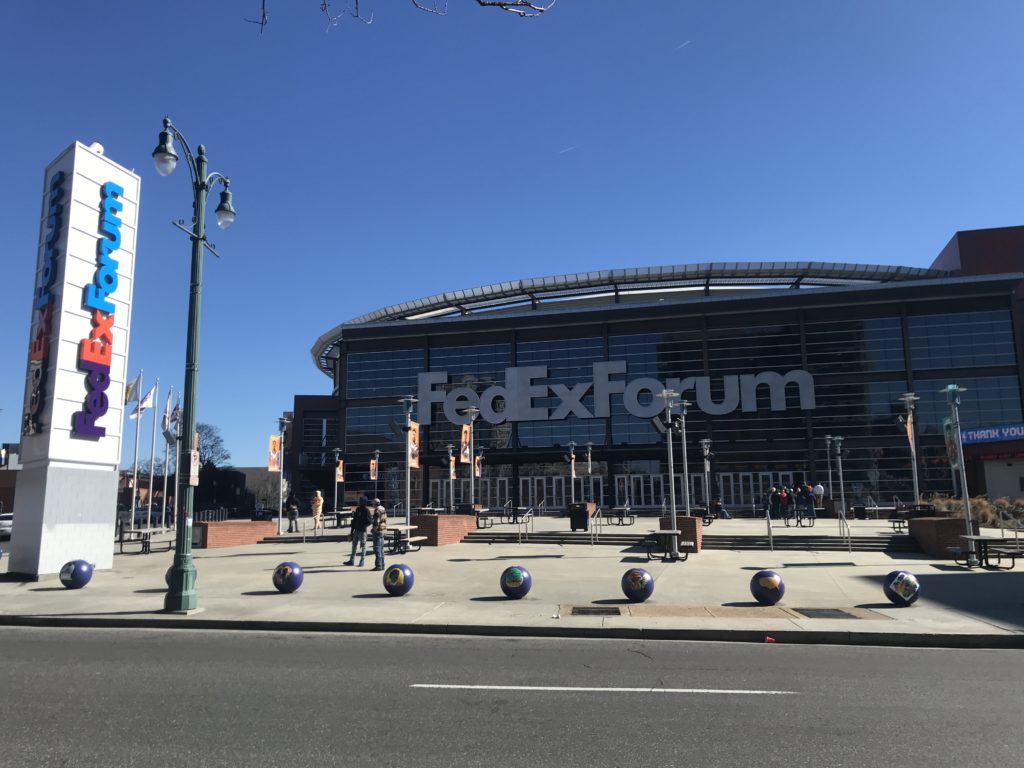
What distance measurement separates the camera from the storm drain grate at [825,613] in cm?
1223

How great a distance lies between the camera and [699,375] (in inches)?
2247

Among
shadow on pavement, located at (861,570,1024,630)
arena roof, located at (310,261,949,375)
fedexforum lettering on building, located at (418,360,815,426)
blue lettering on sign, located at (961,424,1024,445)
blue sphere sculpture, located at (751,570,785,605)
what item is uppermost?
arena roof, located at (310,261,949,375)

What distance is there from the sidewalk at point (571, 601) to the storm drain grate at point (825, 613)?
14 cm

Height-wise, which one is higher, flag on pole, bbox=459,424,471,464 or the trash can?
flag on pole, bbox=459,424,471,464

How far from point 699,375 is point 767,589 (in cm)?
4485

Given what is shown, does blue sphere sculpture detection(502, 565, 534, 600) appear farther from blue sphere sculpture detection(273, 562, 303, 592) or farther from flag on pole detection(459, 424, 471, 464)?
flag on pole detection(459, 424, 471, 464)

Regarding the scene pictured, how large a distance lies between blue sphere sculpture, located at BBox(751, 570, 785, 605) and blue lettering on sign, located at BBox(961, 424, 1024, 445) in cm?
4014

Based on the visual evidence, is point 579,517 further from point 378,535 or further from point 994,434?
point 994,434

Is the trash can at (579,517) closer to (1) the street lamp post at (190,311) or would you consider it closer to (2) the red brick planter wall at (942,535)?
(2) the red brick planter wall at (942,535)

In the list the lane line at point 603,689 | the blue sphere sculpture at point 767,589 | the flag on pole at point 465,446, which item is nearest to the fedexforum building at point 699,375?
the flag on pole at point 465,446

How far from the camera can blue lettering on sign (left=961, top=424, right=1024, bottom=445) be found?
4466 cm

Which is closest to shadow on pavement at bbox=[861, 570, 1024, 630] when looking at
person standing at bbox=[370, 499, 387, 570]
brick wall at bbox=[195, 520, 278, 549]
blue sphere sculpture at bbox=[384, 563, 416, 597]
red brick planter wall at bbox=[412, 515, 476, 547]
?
blue sphere sculpture at bbox=[384, 563, 416, 597]

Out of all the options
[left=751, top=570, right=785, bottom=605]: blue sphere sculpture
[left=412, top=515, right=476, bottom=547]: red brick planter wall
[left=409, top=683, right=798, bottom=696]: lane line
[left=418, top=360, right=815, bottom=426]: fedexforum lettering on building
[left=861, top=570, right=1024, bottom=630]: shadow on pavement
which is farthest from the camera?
[left=418, top=360, right=815, bottom=426]: fedexforum lettering on building

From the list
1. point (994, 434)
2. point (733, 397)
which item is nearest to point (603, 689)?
point (994, 434)
